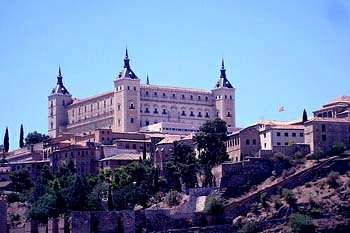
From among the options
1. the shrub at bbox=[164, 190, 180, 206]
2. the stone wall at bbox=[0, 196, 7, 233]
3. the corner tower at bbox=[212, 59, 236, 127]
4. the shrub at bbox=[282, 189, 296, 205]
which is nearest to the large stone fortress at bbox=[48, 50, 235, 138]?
the corner tower at bbox=[212, 59, 236, 127]

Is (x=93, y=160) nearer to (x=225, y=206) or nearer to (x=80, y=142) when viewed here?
(x=80, y=142)

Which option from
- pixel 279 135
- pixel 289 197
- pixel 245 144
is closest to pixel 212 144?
pixel 245 144

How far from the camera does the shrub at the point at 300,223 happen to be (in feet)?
218

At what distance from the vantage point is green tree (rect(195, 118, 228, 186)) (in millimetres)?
A: 77750

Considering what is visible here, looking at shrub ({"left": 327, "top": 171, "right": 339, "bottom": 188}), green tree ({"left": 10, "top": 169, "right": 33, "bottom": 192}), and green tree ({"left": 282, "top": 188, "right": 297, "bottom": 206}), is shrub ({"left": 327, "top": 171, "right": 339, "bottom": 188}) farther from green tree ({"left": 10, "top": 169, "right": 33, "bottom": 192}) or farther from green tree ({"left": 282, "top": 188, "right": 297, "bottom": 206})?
green tree ({"left": 10, "top": 169, "right": 33, "bottom": 192})

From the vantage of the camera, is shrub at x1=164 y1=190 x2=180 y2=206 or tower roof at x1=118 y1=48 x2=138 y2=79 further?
tower roof at x1=118 y1=48 x2=138 y2=79

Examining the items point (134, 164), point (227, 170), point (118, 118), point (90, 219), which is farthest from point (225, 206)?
point (118, 118)

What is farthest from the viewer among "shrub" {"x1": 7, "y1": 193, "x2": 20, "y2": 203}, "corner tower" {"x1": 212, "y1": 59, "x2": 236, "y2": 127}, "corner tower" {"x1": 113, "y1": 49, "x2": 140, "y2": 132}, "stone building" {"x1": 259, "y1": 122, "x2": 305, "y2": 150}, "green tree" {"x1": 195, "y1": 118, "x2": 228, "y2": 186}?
"corner tower" {"x1": 212, "y1": 59, "x2": 236, "y2": 127}

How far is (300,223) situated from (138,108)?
4426cm

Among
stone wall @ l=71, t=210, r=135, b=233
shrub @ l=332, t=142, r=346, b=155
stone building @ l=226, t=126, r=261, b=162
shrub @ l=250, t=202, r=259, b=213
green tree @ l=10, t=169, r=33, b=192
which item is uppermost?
stone building @ l=226, t=126, r=261, b=162

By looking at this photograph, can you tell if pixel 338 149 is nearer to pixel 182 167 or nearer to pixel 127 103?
pixel 182 167

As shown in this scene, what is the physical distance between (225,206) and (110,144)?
29713mm

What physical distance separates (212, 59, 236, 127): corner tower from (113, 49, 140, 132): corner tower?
30.5 feet

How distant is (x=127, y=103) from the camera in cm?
10769
